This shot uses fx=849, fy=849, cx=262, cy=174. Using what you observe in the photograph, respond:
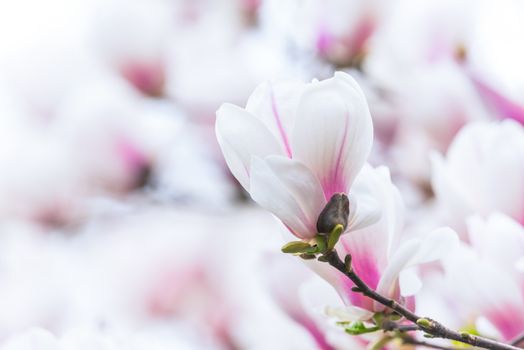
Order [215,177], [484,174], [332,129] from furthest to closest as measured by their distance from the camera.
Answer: [215,177], [484,174], [332,129]

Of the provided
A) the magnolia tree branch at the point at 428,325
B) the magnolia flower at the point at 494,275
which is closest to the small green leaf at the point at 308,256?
the magnolia tree branch at the point at 428,325

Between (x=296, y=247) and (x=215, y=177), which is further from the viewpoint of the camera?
(x=215, y=177)

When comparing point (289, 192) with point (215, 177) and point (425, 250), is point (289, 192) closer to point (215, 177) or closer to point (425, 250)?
point (425, 250)

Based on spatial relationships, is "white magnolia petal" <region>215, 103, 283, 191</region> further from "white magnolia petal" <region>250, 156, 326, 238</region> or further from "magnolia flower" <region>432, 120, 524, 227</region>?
"magnolia flower" <region>432, 120, 524, 227</region>

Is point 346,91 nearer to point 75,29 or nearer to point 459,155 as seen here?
point 459,155

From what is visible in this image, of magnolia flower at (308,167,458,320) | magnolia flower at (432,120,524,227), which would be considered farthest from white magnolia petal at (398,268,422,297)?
magnolia flower at (432,120,524,227)

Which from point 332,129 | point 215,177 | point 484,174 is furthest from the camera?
point 215,177

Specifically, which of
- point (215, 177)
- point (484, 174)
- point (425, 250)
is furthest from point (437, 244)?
point (215, 177)
